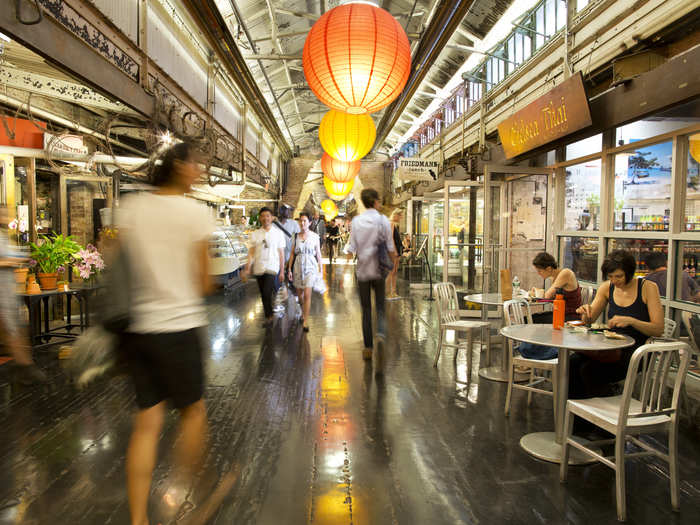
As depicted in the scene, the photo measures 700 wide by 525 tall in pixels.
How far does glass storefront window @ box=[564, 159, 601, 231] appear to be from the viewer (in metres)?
5.51

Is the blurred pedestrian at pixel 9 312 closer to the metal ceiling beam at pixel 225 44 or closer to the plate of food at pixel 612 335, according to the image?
the metal ceiling beam at pixel 225 44

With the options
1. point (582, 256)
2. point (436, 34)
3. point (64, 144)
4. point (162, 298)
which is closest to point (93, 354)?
point (162, 298)

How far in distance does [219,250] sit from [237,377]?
5.57m

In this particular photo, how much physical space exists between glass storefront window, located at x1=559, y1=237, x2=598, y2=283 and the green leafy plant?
6.05 meters

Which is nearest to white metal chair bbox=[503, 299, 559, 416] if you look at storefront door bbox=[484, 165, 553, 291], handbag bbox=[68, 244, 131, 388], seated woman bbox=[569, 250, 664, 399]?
seated woman bbox=[569, 250, 664, 399]

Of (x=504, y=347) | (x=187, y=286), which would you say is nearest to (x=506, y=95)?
(x=504, y=347)

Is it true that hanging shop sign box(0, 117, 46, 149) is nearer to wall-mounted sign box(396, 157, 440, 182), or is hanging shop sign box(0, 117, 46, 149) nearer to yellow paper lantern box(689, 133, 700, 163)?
wall-mounted sign box(396, 157, 440, 182)

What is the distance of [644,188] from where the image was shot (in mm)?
4645

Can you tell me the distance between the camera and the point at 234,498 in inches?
95.0

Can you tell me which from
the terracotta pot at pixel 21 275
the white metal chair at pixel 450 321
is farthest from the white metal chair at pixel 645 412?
the terracotta pot at pixel 21 275

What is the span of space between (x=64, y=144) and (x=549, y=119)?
595cm

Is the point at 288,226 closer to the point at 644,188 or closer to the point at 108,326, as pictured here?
the point at 644,188

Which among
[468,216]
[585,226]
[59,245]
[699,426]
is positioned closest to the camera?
[699,426]

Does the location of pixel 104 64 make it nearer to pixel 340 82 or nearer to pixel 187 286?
pixel 340 82
